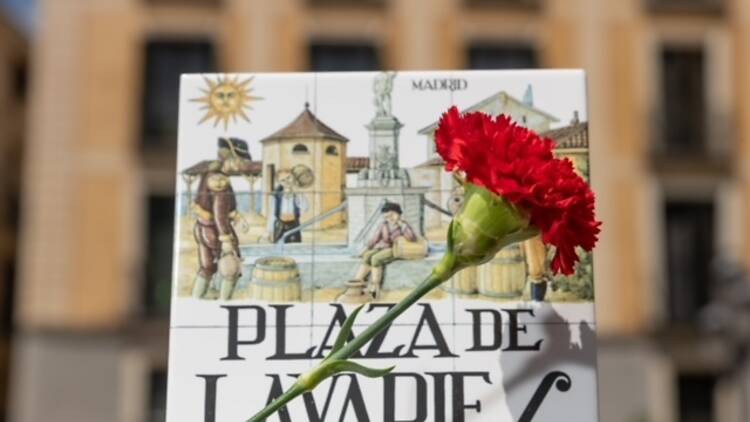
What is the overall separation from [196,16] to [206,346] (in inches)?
469

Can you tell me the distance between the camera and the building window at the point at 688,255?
12836mm

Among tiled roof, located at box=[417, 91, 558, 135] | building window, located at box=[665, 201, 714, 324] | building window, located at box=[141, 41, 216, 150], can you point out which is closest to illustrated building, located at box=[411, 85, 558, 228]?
tiled roof, located at box=[417, 91, 558, 135]

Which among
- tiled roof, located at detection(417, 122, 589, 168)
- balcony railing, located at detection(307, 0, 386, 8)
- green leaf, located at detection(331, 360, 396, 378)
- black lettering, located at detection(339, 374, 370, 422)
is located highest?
balcony railing, located at detection(307, 0, 386, 8)

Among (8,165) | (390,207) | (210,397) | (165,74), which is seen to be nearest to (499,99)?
(390,207)

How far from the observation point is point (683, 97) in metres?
13.3

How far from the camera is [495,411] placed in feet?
5.08

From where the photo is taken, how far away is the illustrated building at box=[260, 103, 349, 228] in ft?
5.17

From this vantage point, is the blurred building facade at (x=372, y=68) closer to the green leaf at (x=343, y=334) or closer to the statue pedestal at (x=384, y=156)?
the statue pedestal at (x=384, y=156)

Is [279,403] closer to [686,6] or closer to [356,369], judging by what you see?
[356,369]

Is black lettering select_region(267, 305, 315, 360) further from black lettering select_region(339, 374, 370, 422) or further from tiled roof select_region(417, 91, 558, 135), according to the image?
tiled roof select_region(417, 91, 558, 135)

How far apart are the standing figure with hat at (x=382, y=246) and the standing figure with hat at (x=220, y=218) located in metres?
0.17

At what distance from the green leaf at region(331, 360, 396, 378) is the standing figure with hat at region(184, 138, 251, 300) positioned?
0.81 ft

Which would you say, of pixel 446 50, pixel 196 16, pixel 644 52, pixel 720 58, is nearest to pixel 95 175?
pixel 196 16

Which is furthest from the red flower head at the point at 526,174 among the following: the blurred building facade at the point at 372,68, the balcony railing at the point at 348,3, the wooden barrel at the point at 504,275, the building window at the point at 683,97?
the building window at the point at 683,97
